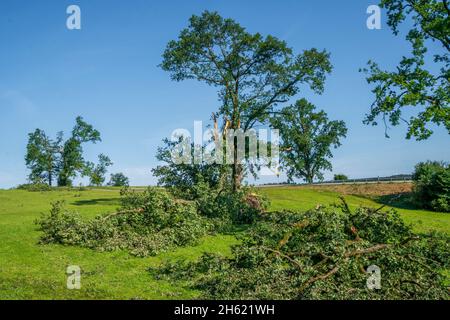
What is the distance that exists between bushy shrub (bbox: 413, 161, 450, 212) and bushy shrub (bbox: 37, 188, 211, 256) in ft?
76.7

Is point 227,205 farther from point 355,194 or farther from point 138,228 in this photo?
point 355,194

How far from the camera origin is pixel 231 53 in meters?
32.9

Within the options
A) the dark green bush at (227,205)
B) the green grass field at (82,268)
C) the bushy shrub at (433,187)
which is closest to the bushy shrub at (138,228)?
the green grass field at (82,268)

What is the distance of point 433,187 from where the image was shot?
1394 inches

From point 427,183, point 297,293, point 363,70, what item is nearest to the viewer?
point 297,293

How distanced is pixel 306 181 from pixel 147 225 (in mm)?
49252

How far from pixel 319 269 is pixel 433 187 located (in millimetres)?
29213

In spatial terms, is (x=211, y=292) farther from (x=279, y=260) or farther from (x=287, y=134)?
(x=287, y=134)

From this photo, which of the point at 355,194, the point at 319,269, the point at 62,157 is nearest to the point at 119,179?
the point at 62,157

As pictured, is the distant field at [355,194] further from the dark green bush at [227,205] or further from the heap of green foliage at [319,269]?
the heap of green foliage at [319,269]

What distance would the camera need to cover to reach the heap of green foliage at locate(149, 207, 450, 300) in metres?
9.14

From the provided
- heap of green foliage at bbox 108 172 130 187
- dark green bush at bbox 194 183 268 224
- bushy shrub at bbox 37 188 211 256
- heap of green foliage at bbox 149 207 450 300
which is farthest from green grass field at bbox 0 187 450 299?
heap of green foliage at bbox 108 172 130 187

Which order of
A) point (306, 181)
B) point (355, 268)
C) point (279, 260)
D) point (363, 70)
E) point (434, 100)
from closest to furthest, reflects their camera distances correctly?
1. point (355, 268)
2. point (279, 260)
3. point (434, 100)
4. point (363, 70)
5. point (306, 181)
